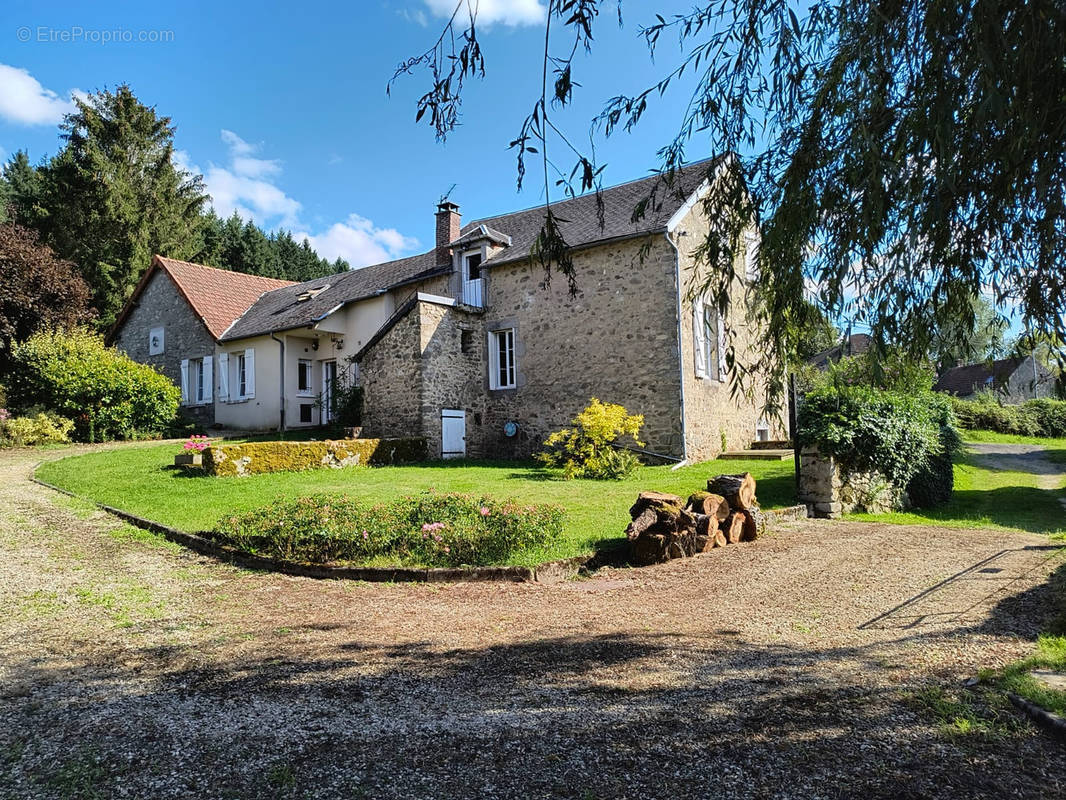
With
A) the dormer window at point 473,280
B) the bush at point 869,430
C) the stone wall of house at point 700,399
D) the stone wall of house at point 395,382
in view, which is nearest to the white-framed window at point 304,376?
the stone wall of house at point 395,382

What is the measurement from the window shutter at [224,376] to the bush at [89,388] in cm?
224

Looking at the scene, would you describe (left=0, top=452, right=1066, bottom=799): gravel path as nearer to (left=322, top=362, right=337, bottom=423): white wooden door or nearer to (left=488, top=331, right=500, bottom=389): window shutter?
(left=488, top=331, right=500, bottom=389): window shutter

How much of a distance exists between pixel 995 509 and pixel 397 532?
10.4 m

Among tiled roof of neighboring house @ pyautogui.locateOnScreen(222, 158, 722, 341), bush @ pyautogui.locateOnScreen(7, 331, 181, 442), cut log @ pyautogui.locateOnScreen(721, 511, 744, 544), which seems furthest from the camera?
bush @ pyautogui.locateOnScreen(7, 331, 181, 442)

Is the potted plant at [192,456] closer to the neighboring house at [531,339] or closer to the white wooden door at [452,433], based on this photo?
the neighboring house at [531,339]

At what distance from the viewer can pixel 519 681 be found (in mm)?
3555

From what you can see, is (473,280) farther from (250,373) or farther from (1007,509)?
(1007,509)

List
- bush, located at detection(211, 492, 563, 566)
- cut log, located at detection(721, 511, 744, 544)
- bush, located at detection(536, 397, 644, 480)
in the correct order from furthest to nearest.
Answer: bush, located at detection(536, 397, 644, 480) < cut log, located at detection(721, 511, 744, 544) < bush, located at detection(211, 492, 563, 566)

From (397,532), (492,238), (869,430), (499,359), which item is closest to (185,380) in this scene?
(499,359)

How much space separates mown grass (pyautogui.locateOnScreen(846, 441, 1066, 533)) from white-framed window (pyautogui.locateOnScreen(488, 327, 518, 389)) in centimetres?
969

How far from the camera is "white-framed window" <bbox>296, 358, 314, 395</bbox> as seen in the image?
2052 centimetres

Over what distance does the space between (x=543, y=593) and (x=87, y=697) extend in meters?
3.27

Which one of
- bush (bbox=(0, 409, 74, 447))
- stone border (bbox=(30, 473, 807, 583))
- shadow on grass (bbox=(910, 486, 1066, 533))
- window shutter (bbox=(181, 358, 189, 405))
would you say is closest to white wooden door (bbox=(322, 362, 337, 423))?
window shutter (bbox=(181, 358, 189, 405))

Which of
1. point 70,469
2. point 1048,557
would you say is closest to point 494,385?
point 70,469
